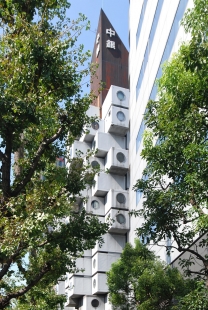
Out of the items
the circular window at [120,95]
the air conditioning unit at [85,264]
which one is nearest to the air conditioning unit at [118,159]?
the circular window at [120,95]

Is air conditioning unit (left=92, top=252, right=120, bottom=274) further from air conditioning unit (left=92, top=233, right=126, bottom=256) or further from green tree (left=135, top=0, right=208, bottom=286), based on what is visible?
green tree (left=135, top=0, right=208, bottom=286)

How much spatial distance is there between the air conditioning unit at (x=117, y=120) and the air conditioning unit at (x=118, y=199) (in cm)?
582

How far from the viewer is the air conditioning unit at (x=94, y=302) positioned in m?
36.6

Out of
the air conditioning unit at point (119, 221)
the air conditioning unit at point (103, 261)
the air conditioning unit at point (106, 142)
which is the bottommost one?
the air conditioning unit at point (103, 261)

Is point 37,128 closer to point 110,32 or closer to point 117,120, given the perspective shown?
point 117,120

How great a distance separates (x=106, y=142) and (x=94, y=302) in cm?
1356

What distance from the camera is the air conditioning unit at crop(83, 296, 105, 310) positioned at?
36572 mm

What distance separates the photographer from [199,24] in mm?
8555

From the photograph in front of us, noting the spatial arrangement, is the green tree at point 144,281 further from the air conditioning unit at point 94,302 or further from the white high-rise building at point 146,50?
the air conditioning unit at point 94,302

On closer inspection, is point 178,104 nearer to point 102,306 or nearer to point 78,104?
point 78,104

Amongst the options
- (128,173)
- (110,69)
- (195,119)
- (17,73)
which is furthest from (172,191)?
(110,69)

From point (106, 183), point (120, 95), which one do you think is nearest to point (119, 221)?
point (106, 183)

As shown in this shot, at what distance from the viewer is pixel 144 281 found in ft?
52.9

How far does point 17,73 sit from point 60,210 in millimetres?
3303
